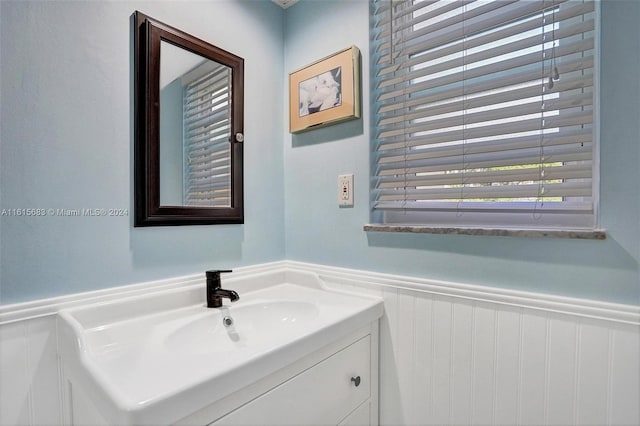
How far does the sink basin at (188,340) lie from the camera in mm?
596

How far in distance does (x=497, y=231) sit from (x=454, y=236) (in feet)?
0.43

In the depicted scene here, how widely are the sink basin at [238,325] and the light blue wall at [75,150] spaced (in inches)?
8.2

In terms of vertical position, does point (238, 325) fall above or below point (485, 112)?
below

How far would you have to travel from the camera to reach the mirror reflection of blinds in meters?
1.14

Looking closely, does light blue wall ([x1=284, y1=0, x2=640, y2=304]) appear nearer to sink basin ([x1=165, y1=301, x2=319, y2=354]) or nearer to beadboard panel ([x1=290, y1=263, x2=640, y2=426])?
beadboard panel ([x1=290, y1=263, x2=640, y2=426])

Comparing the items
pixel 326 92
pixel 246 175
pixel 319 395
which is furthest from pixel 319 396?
pixel 326 92

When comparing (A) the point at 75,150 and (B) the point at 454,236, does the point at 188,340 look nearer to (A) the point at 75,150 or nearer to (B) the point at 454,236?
(A) the point at 75,150

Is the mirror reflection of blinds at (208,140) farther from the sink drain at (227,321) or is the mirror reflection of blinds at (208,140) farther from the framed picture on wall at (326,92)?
the sink drain at (227,321)

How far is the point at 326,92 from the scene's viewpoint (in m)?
1.31

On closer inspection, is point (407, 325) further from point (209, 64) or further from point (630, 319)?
point (209, 64)

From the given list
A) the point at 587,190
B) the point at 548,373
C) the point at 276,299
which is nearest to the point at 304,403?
the point at 276,299

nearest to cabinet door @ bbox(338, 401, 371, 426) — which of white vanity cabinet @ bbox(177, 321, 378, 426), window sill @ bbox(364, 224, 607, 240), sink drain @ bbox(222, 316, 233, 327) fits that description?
white vanity cabinet @ bbox(177, 321, 378, 426)

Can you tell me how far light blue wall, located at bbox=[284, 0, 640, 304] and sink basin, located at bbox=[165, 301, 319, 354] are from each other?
0.28m

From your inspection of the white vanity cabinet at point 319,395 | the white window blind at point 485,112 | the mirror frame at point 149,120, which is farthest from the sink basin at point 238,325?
the white window blind at point 485,112
